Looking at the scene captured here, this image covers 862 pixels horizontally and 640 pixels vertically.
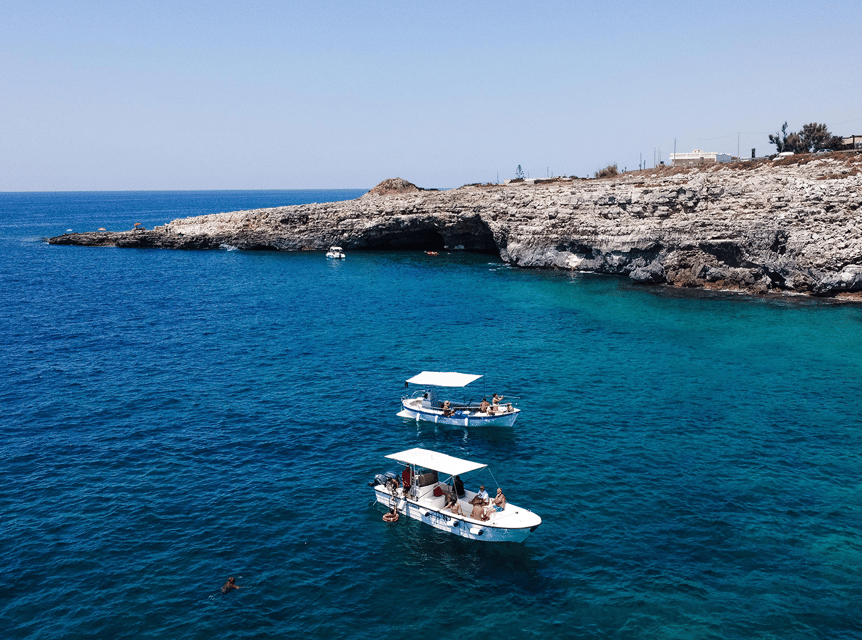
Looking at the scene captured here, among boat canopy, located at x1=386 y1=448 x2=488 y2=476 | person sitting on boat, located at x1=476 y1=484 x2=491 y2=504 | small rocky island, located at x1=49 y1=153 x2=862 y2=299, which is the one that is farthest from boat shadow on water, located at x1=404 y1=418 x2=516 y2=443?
small rocky island, located at x1=49 y1=153 x2=862 y2=299

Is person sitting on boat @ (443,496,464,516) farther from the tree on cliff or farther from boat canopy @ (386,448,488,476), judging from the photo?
the tree on cliff

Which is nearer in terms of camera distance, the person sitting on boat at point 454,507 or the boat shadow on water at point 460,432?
the person sitting on boat at point 454,507

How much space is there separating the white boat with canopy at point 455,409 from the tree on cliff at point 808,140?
299 feet

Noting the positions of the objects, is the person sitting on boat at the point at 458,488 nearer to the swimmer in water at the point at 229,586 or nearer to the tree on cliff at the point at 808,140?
the swimmer in water at the point at 229,586

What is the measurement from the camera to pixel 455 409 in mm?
38969

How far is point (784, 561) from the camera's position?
24016mm

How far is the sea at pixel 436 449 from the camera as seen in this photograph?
2200 centimetres

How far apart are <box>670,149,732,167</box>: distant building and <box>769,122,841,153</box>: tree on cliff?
40.2ft

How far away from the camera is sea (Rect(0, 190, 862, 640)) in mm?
22000

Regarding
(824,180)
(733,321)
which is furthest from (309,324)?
(824,180)

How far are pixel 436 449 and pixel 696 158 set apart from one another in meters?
89.2

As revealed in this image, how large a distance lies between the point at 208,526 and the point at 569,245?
68946mm

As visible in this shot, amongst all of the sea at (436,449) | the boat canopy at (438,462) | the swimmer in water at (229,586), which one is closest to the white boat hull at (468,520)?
the sea at (436,449)

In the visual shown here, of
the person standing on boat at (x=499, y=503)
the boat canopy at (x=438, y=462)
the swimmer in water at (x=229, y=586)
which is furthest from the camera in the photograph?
the boat canopy at (x=438, y=462)
